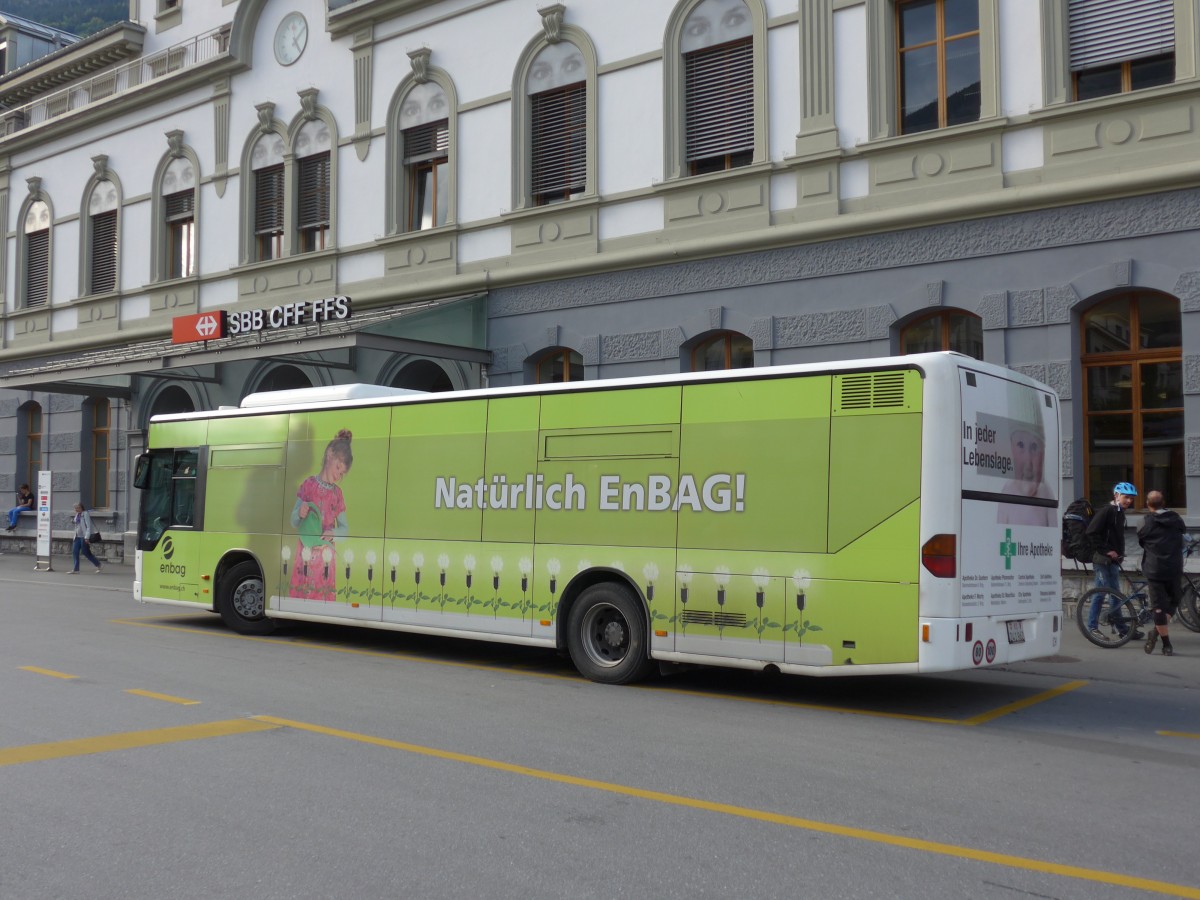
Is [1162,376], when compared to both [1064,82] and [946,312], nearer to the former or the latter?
[946,312]

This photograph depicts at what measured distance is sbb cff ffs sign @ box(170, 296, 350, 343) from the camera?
2127 cm

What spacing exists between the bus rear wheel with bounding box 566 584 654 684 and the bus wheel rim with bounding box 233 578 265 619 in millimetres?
5088

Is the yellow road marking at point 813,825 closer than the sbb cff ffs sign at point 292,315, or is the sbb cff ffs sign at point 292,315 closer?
the yellow road marking at point 813,825

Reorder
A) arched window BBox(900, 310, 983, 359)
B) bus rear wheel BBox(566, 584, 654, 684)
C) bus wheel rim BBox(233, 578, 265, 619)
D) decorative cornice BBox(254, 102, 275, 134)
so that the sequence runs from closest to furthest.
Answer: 1. bus rear wheel BBox(566, 584, 654, 684)
2. bus wheel rim BBox(233, 578, 265, 619)
3. arched window BBox(900, 310, 983, 359)
4. decorative cornice BBox(254, 102, 275, 134)

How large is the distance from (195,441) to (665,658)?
7.94m

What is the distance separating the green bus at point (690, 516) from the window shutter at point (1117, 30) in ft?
22.5

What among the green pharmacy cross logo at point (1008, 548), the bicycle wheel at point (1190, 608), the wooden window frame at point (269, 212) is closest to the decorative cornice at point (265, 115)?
the wooden window frame at point (269, 212)

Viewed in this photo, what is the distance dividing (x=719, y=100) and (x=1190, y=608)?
9.95 metres

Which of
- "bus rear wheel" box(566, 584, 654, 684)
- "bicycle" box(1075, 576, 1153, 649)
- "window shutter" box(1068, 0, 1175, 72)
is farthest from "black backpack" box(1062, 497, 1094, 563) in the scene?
"bus rear wheel" box(566, 584, 654, 684)

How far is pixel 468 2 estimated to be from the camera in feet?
71.1

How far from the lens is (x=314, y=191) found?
24438 mm

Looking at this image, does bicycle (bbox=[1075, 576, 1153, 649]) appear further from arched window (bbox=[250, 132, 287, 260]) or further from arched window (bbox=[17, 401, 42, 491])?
arched window (bbox=[17, 401, 42, 491])

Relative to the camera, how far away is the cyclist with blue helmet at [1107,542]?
1348 cm

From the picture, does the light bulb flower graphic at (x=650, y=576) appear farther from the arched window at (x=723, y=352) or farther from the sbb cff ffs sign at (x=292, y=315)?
the sbb cff ffs sign at (x=292, y=315)
